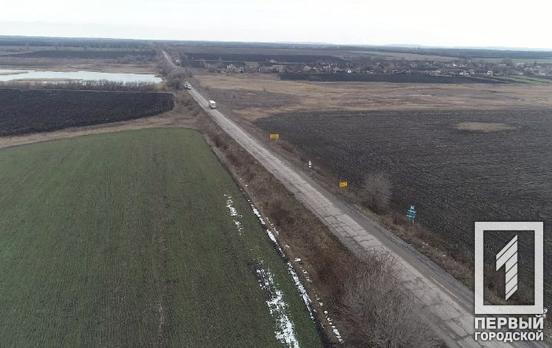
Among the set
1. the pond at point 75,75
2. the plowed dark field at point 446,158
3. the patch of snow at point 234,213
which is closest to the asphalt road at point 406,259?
the plowed dark field at point 446,158

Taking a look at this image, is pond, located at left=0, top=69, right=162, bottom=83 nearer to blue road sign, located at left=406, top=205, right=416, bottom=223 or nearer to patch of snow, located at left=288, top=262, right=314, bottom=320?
blue road sign, located at left=406, top=205, right=416, bottom=223

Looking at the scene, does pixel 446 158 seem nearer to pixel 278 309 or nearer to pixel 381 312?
pixel 278 309

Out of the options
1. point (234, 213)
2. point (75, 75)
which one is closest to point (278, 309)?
point (234, 213)

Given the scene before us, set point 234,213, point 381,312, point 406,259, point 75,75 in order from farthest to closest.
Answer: point 75,75 → point 234,213 → point 406,259 → point 381,312

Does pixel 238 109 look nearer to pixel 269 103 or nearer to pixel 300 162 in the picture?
pixel 269 103

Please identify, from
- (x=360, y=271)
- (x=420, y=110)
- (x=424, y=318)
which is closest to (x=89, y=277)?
(x=360, y=271)

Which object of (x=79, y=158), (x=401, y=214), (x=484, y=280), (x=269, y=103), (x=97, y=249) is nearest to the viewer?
(x=484, y=280)
